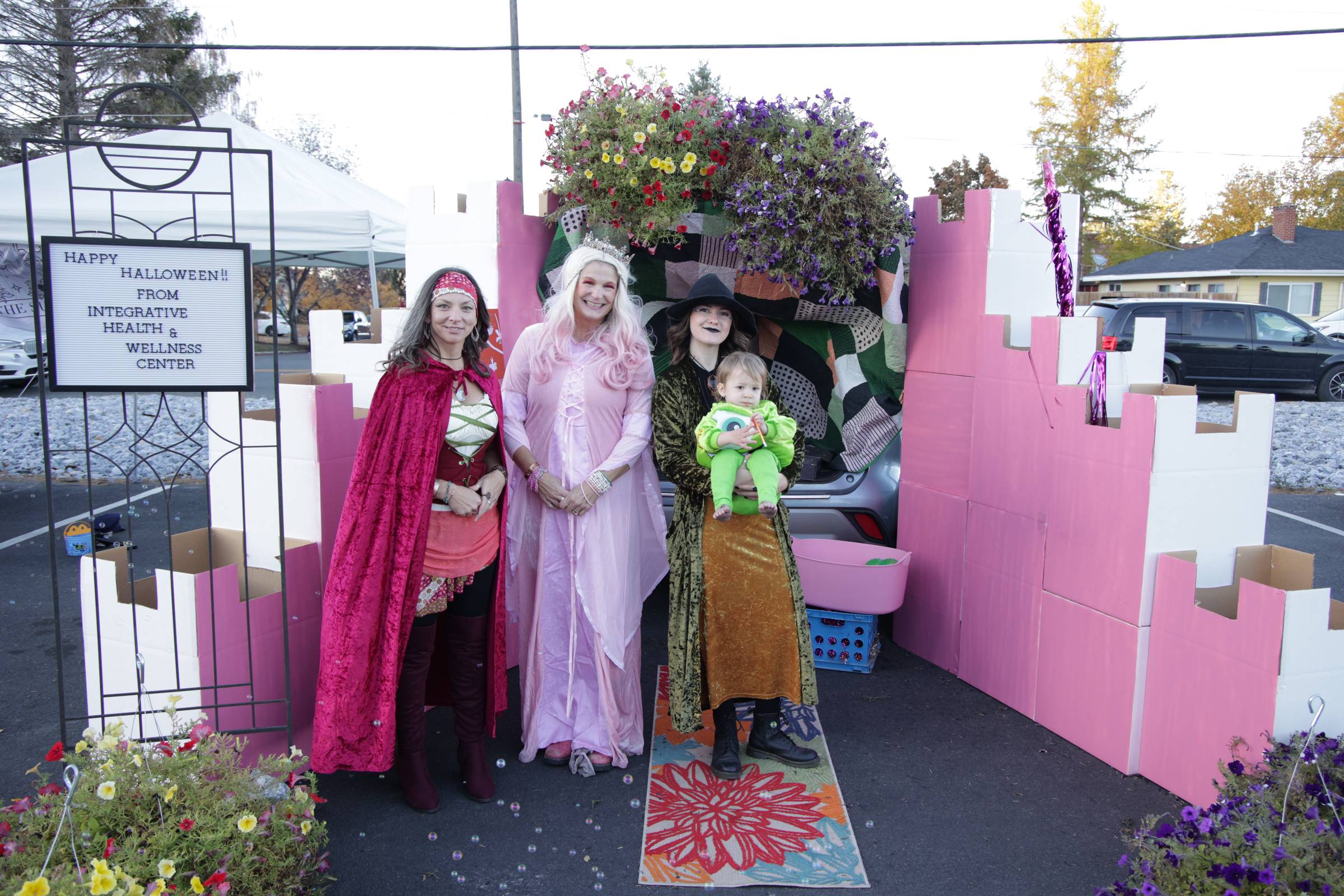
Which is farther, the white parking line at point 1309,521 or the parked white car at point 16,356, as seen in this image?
the parked white car at point 16,356

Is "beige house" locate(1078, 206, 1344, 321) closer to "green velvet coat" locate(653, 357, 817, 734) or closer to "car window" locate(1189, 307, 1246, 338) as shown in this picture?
"car window" locate(1189, 307, 1246, 338)

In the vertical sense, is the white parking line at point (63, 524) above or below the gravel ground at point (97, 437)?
below

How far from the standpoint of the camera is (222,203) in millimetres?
7738

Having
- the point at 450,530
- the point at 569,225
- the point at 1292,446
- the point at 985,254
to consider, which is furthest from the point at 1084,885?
the point at 1292,446

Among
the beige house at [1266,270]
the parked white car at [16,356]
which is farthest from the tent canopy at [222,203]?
the beige house at [1266,270]

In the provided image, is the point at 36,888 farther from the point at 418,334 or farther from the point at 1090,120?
the point at 1090,120

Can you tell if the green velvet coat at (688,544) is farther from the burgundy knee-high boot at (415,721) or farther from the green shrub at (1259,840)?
the green shrub at (1259,840)

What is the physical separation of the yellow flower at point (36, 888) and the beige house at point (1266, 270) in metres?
28.0

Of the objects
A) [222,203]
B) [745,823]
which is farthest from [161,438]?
[745,823]

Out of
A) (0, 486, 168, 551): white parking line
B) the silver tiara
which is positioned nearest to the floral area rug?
the silver tiara

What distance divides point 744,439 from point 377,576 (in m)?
1.27

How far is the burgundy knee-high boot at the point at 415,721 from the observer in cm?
304

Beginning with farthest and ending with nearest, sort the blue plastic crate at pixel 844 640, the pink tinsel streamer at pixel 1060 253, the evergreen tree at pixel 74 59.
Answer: the evergreen tree at pixel 74 59 < the blue plastic crate at pixel 844 640 < the pink tinsel streamer at pixel 1060 253

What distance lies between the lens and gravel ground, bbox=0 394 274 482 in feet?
30.5
